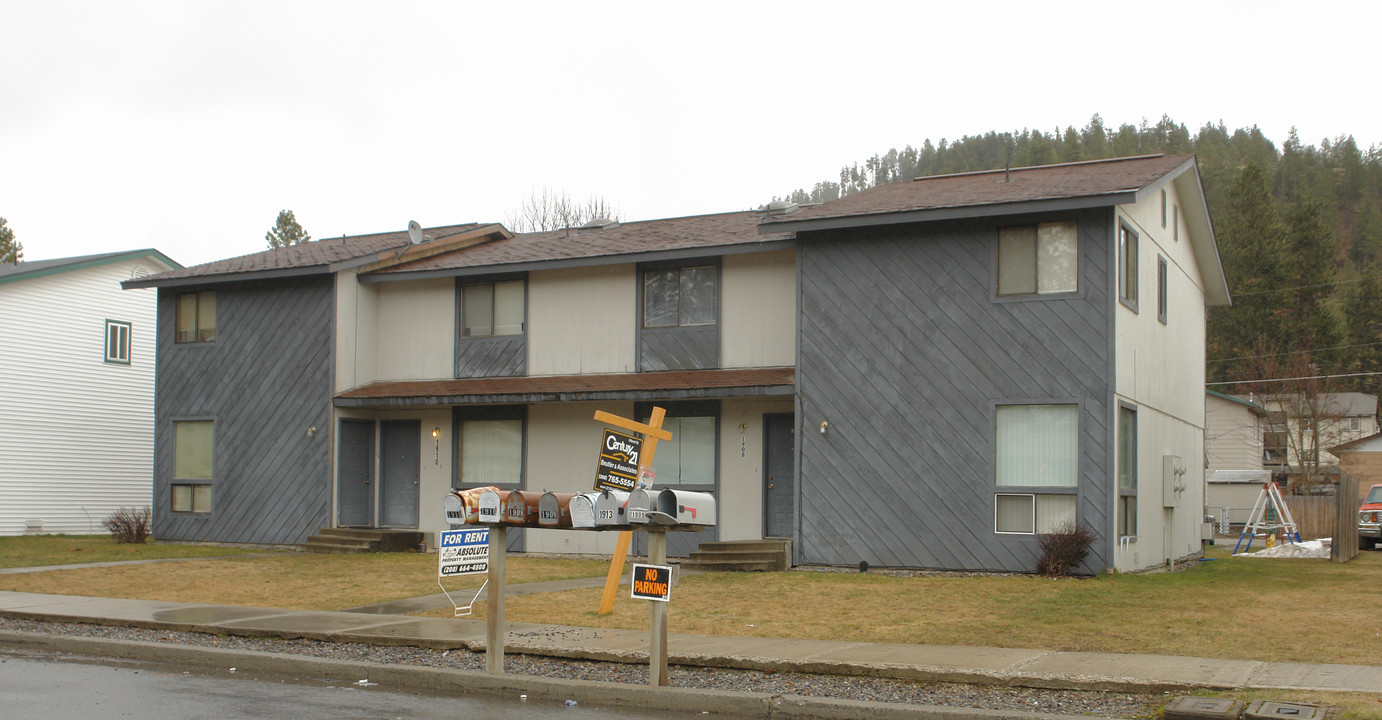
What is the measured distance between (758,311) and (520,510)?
11039 millimetres

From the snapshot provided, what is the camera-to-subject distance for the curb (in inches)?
301

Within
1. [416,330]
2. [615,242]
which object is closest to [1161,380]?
[615,242]

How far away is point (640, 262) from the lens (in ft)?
65.6

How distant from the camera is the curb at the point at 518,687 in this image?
765 cm

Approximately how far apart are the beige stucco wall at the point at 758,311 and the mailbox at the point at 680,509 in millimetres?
10618

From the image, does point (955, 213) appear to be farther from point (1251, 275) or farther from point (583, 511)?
point (1251, 275)

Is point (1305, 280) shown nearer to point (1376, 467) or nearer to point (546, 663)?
point (1376, 467)

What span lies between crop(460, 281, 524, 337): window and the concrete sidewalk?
364 inches

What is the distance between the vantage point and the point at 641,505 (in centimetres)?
809

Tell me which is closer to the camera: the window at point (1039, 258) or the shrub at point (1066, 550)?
the shrub at point (1066, 550)

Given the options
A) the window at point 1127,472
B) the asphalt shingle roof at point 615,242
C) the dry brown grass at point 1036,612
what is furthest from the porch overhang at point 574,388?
the window at point 1127,472

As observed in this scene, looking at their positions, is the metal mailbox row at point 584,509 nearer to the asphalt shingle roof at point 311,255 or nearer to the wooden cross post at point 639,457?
the wooden cross post at point 639,457

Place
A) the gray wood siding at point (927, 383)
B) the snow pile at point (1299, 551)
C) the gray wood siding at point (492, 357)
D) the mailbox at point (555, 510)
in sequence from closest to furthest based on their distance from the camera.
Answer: the mailbox at point (555, 510) < the gray wood siding at point (927, 383) < the gray wood siding at point (492, 357) < the snow pile at point (1299, 551)

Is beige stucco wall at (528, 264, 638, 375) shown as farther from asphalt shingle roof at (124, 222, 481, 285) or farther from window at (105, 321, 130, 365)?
window at (105, 321, 130, 365)
